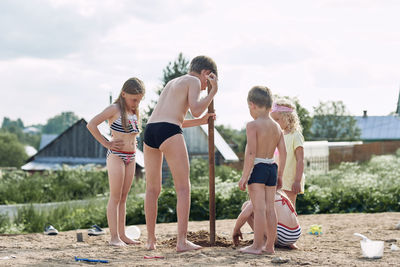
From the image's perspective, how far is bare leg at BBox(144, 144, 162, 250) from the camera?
4852 millimetres

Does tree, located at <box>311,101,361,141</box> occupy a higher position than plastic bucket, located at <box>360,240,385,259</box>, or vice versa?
tree, located at <box>311,101,361,141</box>

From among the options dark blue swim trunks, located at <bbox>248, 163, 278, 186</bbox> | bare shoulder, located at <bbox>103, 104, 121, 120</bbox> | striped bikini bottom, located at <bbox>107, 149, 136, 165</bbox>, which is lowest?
dark blue swim trunks, located at <bbox>248, 163, 278, 186</bbox>

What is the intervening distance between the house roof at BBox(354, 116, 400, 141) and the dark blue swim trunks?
60.8 metres

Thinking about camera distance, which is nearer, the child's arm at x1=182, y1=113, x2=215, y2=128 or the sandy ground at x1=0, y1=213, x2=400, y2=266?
the sandy ground at x1=0, y1=213, x2=400, y2=266

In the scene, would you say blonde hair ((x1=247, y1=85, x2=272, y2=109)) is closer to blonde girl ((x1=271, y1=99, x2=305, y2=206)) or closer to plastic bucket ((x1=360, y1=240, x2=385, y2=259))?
blonde girl ((x1=271, y1=99, x2=305, y2=206))

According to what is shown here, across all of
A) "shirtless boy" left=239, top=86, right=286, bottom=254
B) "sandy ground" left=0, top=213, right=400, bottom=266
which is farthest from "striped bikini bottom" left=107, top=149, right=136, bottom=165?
"shirtless boy" left=239, top=86, right=286, bottom=254

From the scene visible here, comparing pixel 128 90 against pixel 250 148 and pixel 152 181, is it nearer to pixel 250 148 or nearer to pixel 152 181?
pixel 152 181

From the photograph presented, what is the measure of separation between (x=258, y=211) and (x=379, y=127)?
6368 cm

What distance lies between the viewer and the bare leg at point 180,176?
183 inches

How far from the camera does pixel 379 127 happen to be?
64.2m

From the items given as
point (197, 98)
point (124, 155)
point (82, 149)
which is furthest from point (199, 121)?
point (82, 149)

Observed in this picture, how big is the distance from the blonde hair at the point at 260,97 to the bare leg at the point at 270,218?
0.73 m

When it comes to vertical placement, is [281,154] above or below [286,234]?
above

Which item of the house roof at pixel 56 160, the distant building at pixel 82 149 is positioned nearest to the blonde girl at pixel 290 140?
the distant building at pixel 82 149
